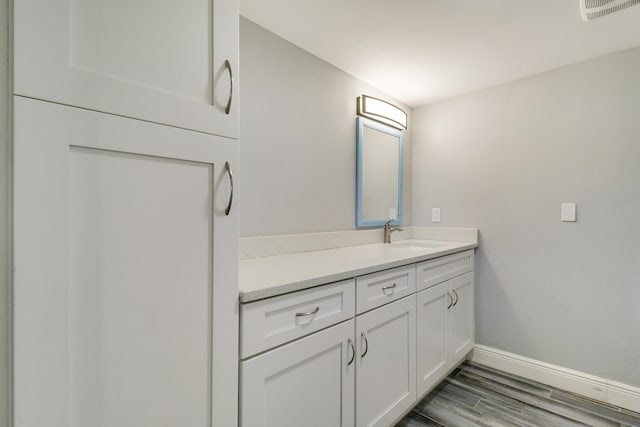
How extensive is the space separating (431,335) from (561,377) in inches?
40.7

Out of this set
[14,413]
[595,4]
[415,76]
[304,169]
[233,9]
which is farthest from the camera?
[415,76]

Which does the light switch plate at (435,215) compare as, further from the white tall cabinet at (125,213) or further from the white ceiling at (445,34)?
the white tall cabinet at (125,213)

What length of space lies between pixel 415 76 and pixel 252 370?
2.06 m

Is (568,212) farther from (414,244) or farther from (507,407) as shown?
(507,407)

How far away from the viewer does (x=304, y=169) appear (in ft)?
5.98

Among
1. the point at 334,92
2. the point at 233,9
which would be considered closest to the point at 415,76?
the point at 334,92

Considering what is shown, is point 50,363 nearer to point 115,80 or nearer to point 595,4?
point 115,80

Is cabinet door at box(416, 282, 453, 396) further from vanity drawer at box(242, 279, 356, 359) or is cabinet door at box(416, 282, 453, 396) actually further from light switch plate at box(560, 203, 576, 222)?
light switch plate at box(560, 203, 576, 222)

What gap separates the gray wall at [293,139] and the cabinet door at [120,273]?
705 millimetres

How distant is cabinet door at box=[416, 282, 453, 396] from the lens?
5.45 feet

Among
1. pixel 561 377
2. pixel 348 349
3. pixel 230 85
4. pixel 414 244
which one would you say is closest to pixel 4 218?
pixel 230 85

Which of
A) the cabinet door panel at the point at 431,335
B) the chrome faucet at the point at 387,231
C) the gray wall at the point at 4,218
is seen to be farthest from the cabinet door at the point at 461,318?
the gray wall at the point at 4,218

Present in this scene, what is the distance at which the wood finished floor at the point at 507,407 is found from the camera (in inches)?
65.6

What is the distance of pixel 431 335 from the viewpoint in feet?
5.77
